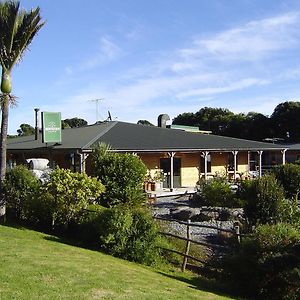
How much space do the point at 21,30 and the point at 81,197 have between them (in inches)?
230

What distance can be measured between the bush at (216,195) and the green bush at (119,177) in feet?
14.8

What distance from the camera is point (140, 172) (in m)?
18.7

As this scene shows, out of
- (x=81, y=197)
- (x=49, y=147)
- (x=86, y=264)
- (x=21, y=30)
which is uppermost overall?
(x=21, y=30)

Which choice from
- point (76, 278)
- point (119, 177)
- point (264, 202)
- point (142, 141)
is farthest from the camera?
point (142, 141)

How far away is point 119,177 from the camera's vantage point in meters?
18.3

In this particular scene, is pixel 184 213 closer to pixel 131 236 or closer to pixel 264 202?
pixel 264 202

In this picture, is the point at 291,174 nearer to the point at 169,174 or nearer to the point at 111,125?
the point at 169,174

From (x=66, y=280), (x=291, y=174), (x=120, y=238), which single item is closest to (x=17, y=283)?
(x=66, y=280)

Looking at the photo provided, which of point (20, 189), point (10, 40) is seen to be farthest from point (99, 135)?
point (10, 40)

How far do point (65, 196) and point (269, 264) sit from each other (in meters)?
7.16

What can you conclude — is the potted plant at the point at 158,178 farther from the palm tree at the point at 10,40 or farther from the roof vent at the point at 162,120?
the palm tree at the point at 10,40

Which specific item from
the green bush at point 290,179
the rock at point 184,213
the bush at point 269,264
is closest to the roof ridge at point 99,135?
the rock at point 184,213

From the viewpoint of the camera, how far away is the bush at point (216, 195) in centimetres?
2145

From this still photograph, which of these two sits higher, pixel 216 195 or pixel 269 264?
pixel 216 195
